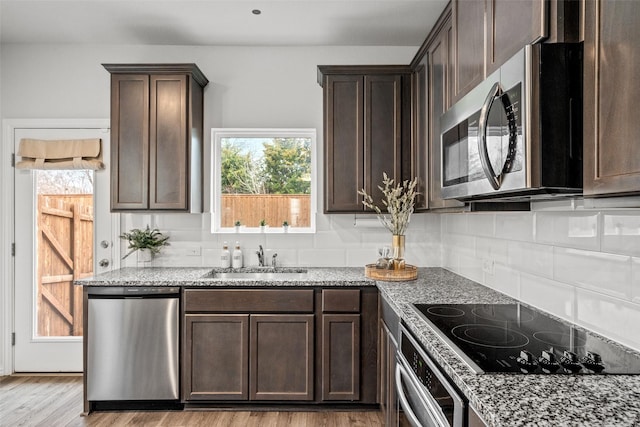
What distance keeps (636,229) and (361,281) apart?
1.62 m

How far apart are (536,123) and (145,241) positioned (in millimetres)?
2925

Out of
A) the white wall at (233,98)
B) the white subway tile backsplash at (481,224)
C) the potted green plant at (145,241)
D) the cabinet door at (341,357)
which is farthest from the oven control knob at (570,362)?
the potted green plant at (145,241)

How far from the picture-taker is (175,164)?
307cm

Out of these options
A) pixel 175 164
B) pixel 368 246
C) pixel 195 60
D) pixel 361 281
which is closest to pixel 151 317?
pixel 175 164

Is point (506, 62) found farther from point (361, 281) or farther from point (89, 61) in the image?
point (89, 61)

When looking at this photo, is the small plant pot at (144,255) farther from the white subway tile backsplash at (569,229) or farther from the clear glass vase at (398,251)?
the white subway tile backsplash at (569,229)

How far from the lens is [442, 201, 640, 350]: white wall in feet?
4.57

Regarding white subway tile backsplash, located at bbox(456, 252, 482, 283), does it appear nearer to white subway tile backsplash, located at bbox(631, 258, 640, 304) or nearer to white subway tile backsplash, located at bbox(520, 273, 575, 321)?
white subway tile backsplash, located at bbox(520, 273, 575, 321)

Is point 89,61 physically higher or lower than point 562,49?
higher

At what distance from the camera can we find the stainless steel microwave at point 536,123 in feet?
3.73

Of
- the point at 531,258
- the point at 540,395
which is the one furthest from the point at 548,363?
the point at 531,258

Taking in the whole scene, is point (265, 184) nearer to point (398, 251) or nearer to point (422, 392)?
point (398, 251)

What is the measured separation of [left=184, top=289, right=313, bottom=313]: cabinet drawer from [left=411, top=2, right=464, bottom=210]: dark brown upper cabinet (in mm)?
1040

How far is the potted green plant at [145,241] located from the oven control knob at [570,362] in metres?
2.91
